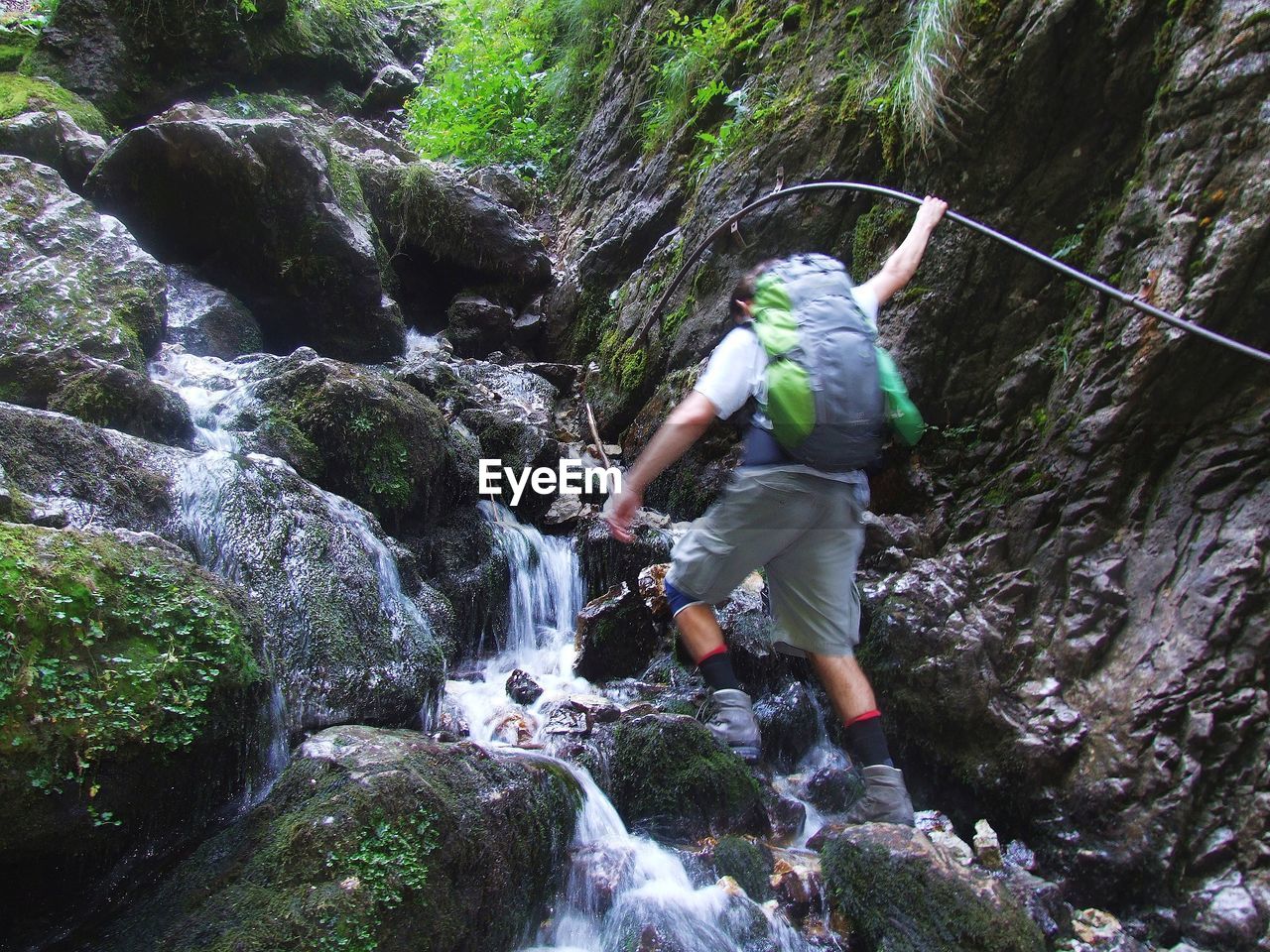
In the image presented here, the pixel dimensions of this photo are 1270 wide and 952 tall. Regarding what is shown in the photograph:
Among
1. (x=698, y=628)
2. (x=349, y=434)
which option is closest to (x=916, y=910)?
(x=698, y=628)

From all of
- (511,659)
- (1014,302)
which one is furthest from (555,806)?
(1014,302)

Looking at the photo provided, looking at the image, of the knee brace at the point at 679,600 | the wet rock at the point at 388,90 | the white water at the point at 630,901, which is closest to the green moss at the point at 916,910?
the white water at the point at 630,901

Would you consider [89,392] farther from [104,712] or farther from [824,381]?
[824,381]

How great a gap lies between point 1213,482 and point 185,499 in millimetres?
5629

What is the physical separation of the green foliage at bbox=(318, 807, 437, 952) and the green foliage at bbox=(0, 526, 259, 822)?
787 mm

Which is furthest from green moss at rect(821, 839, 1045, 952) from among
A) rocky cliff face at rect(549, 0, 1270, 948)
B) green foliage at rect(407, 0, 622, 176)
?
green foliage at rect(407, 0, 622, 176)

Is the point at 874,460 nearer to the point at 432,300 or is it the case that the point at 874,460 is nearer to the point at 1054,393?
the point at 1054,393

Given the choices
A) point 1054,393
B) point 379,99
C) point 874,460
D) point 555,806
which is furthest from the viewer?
point 379,99

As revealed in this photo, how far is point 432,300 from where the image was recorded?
11516mm

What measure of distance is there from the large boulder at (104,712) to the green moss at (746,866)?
2196mm

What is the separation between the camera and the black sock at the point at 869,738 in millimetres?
3457

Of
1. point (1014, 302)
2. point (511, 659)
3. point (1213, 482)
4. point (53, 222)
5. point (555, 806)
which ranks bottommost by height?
point (511, 659)

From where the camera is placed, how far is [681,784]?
13.4 feet

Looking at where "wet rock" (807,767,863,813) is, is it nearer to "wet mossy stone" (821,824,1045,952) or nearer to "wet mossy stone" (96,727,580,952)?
"wet mossy stone" (821,824,1045,952)
